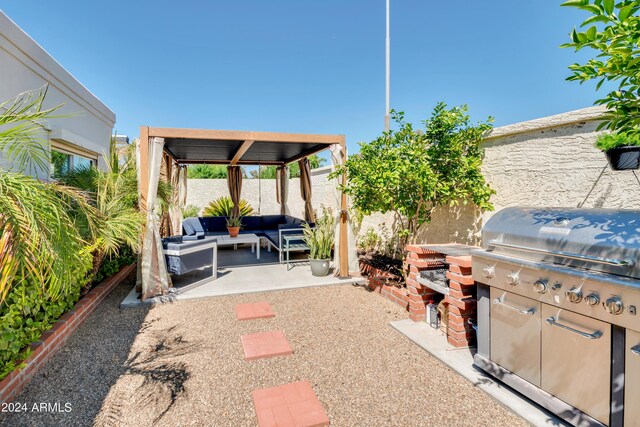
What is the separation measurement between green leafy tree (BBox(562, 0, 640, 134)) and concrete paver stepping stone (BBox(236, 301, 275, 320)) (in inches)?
173

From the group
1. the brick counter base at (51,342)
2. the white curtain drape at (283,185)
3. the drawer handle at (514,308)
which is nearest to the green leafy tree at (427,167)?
the drawer handle at (514,308)

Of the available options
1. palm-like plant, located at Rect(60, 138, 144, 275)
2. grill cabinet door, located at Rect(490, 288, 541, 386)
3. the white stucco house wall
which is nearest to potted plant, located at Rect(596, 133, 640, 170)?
grill cabinet door, located at Rect(490, 288, 541, 386)

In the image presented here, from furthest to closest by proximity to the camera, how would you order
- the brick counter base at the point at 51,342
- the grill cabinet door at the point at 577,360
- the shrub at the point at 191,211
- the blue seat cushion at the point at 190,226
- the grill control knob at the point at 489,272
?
the shrub at the point at 191,211 → the blue seat cushion at the point at 190,226 → the grill control knob at the point at 489,272 → the brick counter base at the point at 51,342 → the grill cabinet door at the point at 577,360

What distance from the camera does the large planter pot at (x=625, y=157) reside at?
9.65ft

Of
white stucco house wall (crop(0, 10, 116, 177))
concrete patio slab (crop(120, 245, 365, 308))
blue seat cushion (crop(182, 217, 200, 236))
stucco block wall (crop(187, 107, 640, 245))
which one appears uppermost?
white stucco house wall (crop(0, 10, 116, 177))

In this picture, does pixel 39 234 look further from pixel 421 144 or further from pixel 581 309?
pixel 421 144

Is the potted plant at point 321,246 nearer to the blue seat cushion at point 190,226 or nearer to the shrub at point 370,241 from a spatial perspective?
the shrub at point 370,241

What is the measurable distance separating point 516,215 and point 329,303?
328 centimetres

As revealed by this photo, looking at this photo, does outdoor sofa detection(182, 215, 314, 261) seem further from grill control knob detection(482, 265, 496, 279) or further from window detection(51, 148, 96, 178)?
grill control knob detection(482, 265, 496, 279)

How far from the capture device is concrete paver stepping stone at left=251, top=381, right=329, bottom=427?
253 cm

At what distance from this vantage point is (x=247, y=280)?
6789mm

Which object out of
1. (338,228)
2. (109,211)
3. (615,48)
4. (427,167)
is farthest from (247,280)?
(615,48)

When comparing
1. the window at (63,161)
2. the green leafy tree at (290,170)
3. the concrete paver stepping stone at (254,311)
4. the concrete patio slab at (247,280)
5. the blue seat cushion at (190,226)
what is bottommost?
the concrete paver stepping stone at (254,311)

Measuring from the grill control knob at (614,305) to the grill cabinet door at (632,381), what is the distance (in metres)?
0.12
